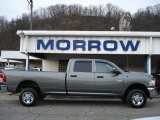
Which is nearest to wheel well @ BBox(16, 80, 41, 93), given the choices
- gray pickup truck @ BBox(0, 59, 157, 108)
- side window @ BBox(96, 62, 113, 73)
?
gray pickup truck @ BBox(0, 59, 157, 108)

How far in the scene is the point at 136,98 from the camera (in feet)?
44.0

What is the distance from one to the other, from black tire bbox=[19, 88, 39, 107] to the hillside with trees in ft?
98.3

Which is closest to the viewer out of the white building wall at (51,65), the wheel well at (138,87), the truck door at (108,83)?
the truck door at (108,83)

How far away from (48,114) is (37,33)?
22.5 ft

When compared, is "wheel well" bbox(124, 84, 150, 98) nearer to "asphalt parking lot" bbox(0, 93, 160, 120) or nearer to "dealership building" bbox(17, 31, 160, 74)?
"asphalt parking lot" bbox(0, 93, 160, 120)

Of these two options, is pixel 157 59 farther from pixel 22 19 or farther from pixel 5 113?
pixel 22 19

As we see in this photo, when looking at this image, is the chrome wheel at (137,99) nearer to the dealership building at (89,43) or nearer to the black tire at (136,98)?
the black tire at (136,98)

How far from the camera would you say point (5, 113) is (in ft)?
38.8

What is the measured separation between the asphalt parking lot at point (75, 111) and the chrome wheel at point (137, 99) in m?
0.31

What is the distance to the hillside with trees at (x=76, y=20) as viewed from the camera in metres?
44.4

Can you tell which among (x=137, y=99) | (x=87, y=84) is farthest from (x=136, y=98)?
(x=87, y=84)

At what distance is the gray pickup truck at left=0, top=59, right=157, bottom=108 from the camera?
13320mm

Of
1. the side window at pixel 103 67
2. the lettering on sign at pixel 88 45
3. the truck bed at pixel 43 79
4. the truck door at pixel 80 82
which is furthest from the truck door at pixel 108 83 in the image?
the lettering on sign at pixel 88 45

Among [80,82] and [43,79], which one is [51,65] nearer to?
[43,79]
